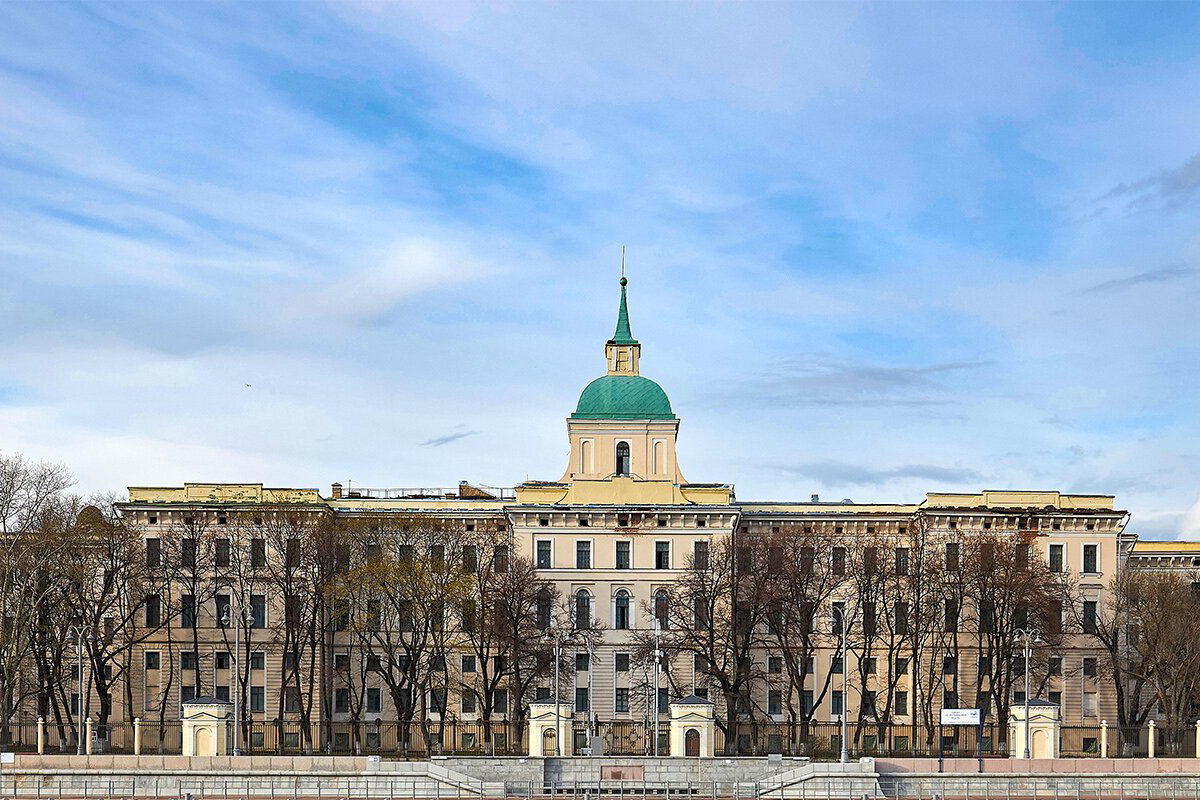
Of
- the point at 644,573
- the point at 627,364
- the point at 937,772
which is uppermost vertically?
the point at 627,364

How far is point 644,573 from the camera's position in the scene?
10275 cm

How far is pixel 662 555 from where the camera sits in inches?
4072

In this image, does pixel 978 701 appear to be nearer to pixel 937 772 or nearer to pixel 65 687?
pixel 937 772

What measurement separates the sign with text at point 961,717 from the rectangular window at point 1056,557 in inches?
1130

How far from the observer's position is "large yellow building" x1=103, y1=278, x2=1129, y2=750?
100188mm

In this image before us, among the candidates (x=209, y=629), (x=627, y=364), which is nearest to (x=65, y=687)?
(x=209, y=629)

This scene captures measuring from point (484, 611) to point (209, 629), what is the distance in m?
18.7

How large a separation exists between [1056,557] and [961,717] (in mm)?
29708

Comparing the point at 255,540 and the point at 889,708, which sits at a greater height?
the point at 255,540

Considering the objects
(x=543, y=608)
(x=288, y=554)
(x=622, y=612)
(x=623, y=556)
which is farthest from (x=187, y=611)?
(x=623, y=556)

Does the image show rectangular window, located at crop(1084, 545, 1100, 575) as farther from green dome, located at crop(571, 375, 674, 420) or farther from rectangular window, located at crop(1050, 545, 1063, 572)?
green dome, located at crop(571, 375, 674, 420)

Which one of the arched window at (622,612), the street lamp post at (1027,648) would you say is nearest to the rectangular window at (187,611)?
the arched window at (622,612)

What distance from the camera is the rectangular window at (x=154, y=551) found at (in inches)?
3941

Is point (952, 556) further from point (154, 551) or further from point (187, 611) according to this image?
point (154, 551)
